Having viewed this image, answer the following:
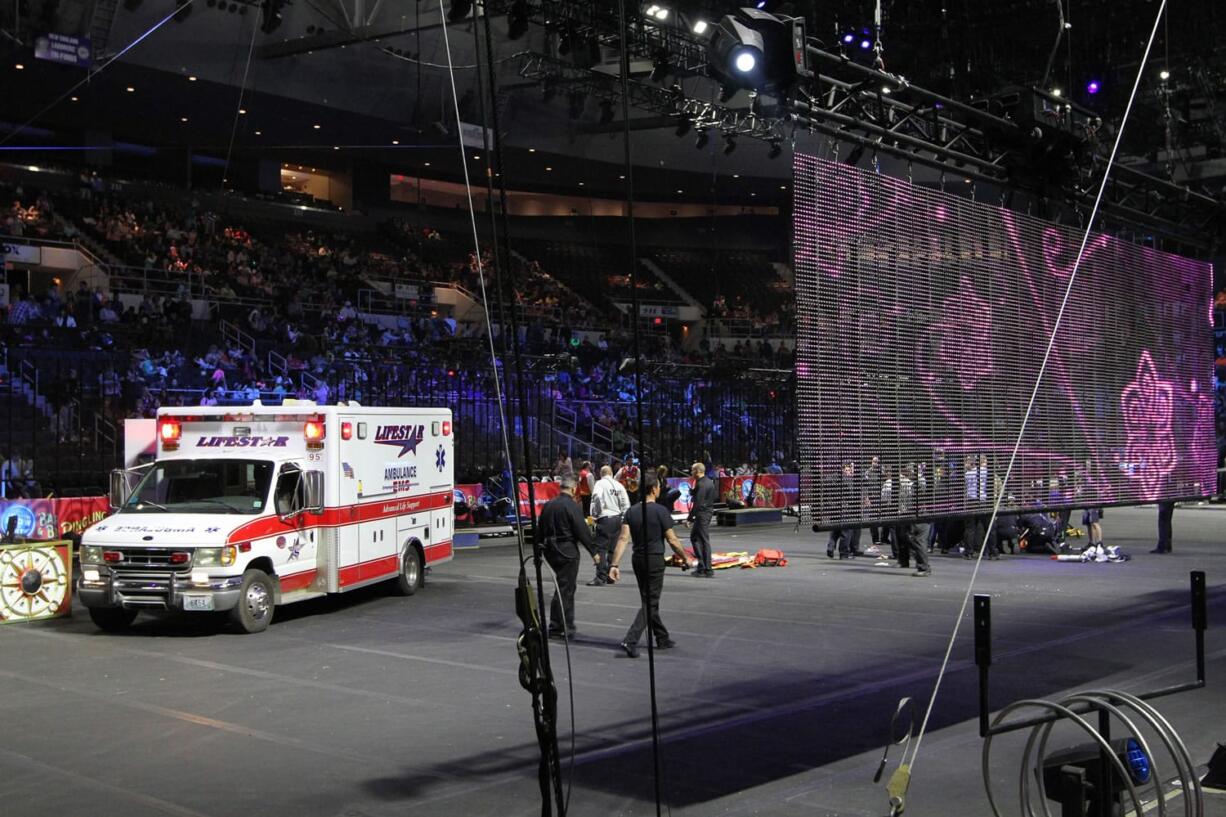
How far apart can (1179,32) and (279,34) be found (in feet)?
75.9

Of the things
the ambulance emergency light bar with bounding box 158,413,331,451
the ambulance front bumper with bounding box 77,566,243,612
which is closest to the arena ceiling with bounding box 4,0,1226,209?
the ambulance emergency light bar with bounding box 158,413,331,451

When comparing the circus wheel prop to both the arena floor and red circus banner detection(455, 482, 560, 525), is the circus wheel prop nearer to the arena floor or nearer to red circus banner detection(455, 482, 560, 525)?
the arena floor

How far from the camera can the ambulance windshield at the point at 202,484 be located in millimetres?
15289

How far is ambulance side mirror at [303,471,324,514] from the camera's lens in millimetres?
15633

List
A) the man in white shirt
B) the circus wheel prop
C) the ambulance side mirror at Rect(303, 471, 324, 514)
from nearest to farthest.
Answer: the circus wheel prop
the ambulance side mirror at Rect(303, 471, 324, 514)
the man in white shirt

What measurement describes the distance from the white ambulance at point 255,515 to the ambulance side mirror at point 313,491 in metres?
0.02

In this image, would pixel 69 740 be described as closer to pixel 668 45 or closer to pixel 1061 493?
pixel 1061 493

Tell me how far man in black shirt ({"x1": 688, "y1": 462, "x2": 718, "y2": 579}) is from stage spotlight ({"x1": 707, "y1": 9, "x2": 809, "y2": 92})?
11.1 meters

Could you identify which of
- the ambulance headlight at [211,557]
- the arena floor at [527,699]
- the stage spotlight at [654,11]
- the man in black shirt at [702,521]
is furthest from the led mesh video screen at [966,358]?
the stage spotlight at [654,11]

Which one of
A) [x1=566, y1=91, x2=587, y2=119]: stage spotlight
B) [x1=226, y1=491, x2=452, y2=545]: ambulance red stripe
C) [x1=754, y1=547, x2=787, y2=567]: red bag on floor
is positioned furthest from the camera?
[x1=566, y1=91, x2=587, y2=119]: stage spotlight

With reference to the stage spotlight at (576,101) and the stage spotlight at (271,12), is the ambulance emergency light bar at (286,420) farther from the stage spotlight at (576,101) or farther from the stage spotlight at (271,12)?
the stage spotlight at (576,101)

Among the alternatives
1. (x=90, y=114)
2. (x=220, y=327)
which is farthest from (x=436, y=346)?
(x=90, y=114)

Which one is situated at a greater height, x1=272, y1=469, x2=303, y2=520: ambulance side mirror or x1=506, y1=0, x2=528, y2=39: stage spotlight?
x1=506, y1=0, x2=528, y2=39: stage spotlight

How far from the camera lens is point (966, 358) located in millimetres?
11031
